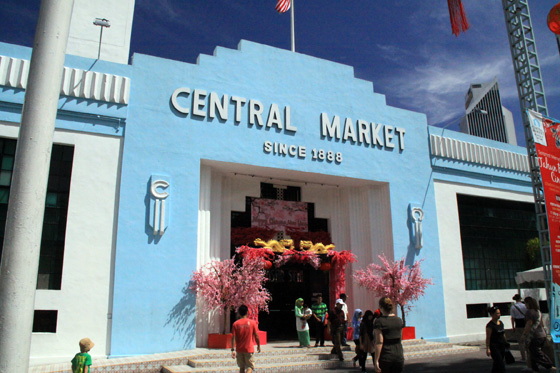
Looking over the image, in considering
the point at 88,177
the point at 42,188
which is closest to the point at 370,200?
the point at 88,177

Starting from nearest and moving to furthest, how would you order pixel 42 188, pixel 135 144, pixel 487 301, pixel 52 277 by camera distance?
pixel 42 188
pixel 52 277
pixel 135 144
pixel 487 301

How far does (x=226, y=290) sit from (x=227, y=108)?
576 centimetres

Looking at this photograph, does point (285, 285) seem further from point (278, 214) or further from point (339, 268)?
point (278, 214)

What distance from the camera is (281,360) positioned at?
1212cm

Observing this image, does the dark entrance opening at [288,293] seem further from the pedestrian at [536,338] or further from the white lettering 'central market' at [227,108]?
the pedestrian at [536,338]

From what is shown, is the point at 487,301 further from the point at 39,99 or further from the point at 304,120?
the point at 39,99

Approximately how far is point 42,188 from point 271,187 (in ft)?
41.6

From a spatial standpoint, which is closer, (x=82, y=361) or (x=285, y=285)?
(x=82, y=361)

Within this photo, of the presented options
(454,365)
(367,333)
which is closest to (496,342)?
(367,333)

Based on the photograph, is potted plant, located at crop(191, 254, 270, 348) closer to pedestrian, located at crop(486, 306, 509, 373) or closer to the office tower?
pedestrian, located at crop(486, 306, 509, 373)

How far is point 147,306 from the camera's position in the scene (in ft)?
40.4

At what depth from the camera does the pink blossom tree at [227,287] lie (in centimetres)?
1298

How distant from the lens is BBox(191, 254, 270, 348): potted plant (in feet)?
42.6

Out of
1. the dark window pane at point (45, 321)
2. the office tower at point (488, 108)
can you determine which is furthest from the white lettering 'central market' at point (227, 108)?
the office tower at point (488, 108)
